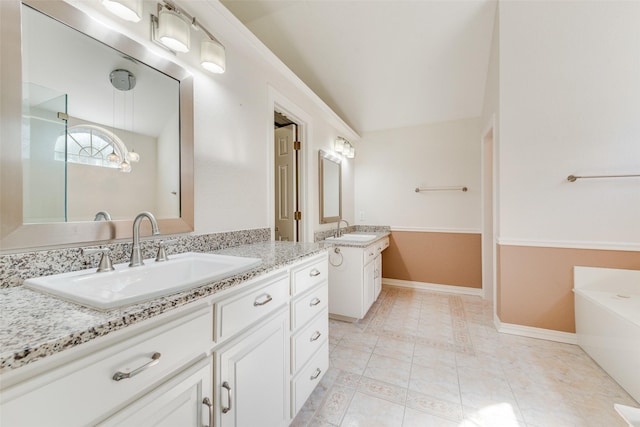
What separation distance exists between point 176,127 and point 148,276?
783mm

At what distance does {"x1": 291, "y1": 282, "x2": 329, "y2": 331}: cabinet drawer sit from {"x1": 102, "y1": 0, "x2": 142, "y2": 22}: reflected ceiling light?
142cm

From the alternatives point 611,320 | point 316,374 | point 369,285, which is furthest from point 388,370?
point 611,320

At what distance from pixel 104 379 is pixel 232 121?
1.49 metres

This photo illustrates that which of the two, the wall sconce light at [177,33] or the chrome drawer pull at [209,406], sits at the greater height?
the wall sconce light at [177,33]

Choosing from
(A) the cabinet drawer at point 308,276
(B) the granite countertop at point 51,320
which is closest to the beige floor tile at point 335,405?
(A) the cabinet drawer at point 308,276

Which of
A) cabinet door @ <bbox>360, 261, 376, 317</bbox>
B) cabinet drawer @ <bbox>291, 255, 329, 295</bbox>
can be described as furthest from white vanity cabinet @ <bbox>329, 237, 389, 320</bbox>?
cabinet drawer @ <bbox>291, 255, 329, 295</bbox>

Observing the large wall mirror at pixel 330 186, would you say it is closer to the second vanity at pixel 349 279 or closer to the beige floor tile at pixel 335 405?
the second vanity at pixel 349 279

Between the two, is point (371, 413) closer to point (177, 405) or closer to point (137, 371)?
point (177, 405)

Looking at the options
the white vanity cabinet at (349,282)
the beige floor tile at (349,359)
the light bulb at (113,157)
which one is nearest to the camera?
the light bulb at (113,157)

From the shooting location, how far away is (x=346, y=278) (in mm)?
2572

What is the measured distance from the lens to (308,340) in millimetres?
1430

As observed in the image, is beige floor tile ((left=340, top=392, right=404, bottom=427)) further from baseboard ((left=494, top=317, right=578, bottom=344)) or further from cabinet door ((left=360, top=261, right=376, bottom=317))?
baseboard ((left=494, top=317, right=578, bottom=344))

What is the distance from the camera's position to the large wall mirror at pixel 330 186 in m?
2.88

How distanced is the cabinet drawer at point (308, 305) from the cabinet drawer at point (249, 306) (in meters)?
0.12
